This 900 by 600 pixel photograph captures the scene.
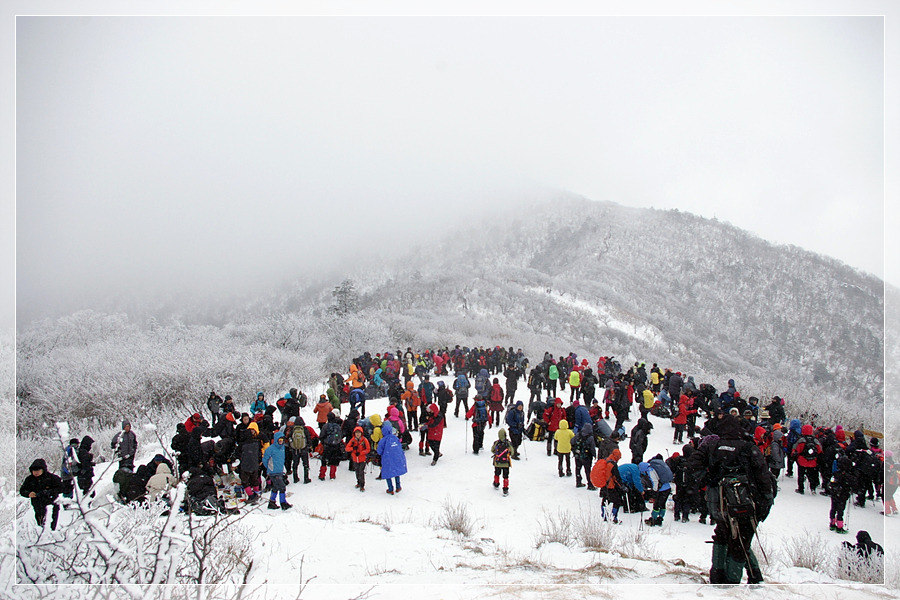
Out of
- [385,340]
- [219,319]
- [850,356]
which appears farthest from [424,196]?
[385,340]

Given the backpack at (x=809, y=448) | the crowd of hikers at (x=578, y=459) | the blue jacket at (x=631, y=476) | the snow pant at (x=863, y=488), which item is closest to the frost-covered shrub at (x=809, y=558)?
the crowd of hikers at (x=578, y=459)

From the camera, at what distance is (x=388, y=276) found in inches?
4050

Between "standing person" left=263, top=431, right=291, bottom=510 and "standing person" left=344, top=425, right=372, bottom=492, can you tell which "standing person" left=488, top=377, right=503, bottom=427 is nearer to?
"standing person" left=344, top=425, right=372, bottom=492

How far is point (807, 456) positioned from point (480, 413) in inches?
279

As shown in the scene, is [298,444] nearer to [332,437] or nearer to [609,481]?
[332,437]

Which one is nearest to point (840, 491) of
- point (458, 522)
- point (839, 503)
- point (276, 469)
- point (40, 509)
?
point (839, 503)

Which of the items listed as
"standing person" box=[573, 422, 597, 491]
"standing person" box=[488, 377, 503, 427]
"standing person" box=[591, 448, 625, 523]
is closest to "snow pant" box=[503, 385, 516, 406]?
"standing person" box=[488, 377, 503, 427]

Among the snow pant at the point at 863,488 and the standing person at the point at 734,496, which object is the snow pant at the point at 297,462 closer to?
the standing person at the point at 734,496

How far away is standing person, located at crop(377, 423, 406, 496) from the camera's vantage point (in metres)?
9.59

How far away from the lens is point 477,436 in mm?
12023

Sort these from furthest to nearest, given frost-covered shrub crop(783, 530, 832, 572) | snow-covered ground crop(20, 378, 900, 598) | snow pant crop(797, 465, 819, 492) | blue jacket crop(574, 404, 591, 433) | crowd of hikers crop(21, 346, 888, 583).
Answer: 1. blue jacket crop(574, 404, 591, 433)
2. snow pant crop(797, 465, 819, 492)
3. frost-covered shrub crop(783, 530, 832, 572)
4. snow-covered ground crop(20, 378, 900, 598)
5. crowd of hikers crop(21, 346, 888, 583)

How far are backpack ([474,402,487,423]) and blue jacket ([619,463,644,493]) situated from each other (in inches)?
153

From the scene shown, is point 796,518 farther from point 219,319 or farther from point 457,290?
point 219,319

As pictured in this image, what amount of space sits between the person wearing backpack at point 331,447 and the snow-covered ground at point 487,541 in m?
0.26
